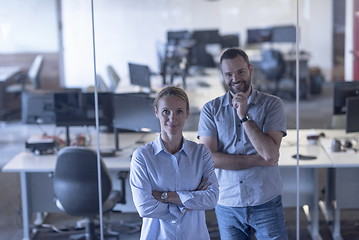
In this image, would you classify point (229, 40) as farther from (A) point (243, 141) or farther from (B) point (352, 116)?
(A) point (243, 141)

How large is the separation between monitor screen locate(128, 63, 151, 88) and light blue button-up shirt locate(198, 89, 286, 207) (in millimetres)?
3277

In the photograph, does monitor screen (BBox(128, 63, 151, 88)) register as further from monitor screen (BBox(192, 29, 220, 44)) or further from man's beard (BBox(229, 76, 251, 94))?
monitor screen (BBox(192, 29, 220, 44))

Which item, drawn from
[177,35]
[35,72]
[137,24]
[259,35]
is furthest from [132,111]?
[259,35]

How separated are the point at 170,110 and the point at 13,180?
2631 millimetres

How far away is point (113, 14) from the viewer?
1161 centimetres

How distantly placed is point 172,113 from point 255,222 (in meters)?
0.87

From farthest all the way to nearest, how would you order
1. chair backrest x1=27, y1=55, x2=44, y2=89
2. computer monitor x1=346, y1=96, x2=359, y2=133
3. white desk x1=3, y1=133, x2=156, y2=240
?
1. chair backrest x1=27, y1=55, x2=44, y2=89
2. computer monitor x1=346, y1=96, x2=359, y2=133
3. white desk x1=3, y1=133, x2=156, y2=240

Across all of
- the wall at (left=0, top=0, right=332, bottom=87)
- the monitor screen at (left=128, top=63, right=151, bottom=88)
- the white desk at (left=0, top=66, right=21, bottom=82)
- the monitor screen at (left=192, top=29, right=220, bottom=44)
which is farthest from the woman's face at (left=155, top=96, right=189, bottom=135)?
the monitor screen at (left=192, top=29, right=220, bottom=44)

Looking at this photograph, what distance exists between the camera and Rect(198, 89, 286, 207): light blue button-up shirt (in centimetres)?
358

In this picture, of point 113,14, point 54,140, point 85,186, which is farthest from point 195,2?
point 85,186

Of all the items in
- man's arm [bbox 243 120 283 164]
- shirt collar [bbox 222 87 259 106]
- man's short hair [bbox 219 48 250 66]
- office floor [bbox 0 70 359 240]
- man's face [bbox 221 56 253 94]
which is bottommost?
office floor [bbox 0 70 359 240]

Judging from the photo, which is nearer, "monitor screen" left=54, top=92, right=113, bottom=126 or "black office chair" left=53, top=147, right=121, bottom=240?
"black office chair" left=53, top=147, right=121, bottom=240

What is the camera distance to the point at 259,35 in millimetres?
12797

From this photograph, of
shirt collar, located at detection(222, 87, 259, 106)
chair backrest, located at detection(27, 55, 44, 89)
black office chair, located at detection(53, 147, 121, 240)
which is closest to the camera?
shirt collar, located at detection(222, 87, 259, 106)
